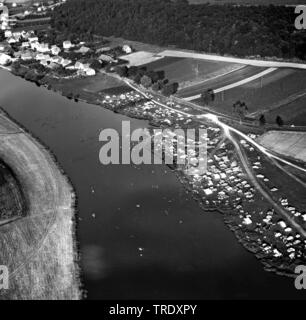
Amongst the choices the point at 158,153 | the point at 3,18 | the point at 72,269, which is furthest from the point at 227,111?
the point at 3,18

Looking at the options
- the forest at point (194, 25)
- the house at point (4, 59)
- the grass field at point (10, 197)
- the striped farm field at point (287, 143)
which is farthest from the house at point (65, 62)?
the striped farm field at point (287, 143)

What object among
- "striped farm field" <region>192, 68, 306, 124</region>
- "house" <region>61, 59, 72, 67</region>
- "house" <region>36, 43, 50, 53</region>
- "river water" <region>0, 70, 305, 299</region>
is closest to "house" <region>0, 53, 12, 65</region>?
"house" <region>36, 43, 50, 53</region>

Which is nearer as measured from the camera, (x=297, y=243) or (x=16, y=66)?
(x=297, y=243)

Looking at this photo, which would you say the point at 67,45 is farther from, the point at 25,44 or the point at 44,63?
the point at 44,63

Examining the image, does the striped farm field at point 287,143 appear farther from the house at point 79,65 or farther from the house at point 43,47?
the house at point 43,47

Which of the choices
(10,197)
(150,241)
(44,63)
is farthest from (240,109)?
(44,63)

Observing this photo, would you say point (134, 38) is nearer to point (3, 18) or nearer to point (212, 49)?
point (212, 49)

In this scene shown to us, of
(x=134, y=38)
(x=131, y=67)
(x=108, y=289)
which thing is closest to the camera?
(x=108, y=289)
